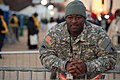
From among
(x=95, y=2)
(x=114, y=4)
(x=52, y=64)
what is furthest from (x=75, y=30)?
(x=114, y=4)

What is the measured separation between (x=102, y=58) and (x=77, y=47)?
0.87ft

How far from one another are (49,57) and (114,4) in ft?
30.6

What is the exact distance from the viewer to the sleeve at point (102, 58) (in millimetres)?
3398

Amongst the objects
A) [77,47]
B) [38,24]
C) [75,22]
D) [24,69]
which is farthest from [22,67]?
[38,24]

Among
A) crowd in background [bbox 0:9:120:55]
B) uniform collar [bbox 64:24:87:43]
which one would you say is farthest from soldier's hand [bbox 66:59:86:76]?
crowd in background [bbox 0:9:120:55]

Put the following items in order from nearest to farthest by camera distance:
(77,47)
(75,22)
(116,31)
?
(75,22)
(77,47)
(116,31)

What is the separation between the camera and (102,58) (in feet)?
11.4

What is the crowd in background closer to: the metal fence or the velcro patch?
the metal fence

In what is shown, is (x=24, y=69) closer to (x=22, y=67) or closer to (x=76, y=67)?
(x=22, y=67)

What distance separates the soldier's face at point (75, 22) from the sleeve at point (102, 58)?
0.21 meters

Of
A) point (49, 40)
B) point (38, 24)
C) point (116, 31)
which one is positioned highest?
point (38, 24)

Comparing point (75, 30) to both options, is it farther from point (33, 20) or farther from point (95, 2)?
point (33, 20)

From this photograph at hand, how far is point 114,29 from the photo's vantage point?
388 inches

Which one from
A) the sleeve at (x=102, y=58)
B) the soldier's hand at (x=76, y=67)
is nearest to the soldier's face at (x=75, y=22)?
the sleeve at (x=102, y=58)
